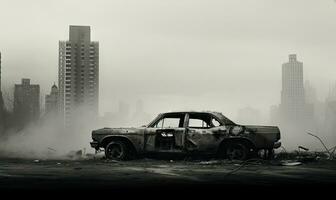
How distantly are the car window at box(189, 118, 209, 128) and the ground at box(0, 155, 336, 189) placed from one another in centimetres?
120

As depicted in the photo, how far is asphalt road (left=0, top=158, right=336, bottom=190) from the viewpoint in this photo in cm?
964

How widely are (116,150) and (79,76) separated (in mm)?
128322

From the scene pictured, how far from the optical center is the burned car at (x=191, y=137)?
14516 millimetres

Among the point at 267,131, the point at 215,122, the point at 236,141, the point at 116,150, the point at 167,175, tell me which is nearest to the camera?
the point at 167,175

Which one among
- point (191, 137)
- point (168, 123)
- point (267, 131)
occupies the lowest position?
point (191, 137)

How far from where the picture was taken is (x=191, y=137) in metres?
14.9

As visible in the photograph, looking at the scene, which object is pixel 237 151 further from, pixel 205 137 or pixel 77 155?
pixel 77 155

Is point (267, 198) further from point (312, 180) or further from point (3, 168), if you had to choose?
point (3, 168)

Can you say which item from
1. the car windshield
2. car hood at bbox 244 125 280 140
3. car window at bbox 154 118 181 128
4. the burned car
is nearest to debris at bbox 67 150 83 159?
the burned car

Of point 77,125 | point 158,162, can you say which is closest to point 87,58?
point 77,125

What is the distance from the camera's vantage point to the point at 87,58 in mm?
143875

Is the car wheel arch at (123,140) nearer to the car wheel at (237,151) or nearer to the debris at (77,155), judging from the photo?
the debris at (77,155)

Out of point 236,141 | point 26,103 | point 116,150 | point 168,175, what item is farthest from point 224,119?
point 26,103

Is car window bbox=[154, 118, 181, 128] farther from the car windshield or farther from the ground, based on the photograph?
the ground
